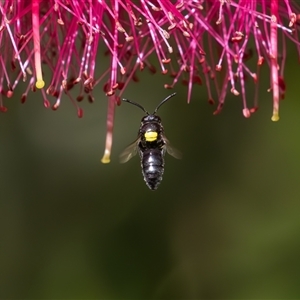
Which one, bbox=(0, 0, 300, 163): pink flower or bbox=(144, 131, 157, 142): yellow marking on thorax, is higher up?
bbox=(0, 0, 300, 163): pink flower

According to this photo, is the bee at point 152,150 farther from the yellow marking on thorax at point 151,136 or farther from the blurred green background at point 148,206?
the blurred green background at point 148,206

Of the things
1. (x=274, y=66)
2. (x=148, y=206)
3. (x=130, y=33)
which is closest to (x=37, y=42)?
(x=130, y=33)

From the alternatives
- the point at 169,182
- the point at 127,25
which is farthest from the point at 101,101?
the point at 127,25

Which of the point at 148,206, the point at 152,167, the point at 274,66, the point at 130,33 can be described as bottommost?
the point at 152,167

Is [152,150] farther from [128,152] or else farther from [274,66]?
[274,66]

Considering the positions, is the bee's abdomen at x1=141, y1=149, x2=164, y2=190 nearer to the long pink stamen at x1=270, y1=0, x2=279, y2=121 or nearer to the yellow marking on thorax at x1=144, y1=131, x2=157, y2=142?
the yellow marking on thorax at x1=144, y1=131, x2=157, y2=142

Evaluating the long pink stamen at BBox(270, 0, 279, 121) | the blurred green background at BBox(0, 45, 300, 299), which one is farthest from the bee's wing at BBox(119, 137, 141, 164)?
the blurred green background at BBox(0, 45, 300, 299)
